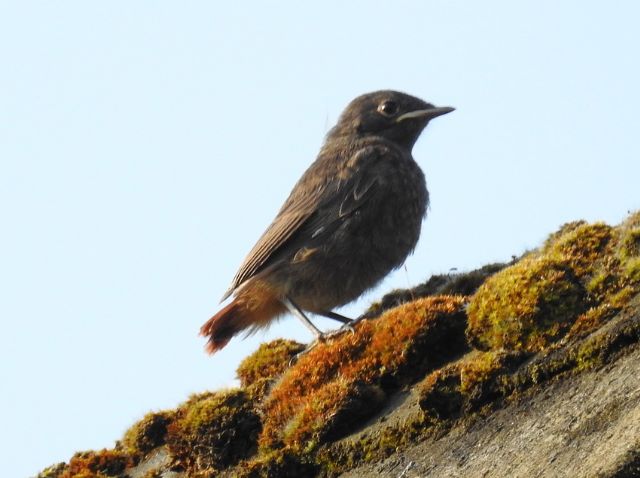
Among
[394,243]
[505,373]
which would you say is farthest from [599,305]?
[394,243]

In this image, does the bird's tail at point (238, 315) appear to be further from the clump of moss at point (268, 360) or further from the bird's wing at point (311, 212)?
the clump of moss at point (268, 360)

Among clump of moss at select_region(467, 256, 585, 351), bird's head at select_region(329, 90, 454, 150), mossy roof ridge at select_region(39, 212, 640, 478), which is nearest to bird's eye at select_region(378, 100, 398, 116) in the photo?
bird's head at select_region(329, 90, 454, 150)

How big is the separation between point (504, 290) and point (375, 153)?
5.27 m

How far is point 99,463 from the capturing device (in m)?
8.98

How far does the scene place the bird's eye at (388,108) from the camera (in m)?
13.7

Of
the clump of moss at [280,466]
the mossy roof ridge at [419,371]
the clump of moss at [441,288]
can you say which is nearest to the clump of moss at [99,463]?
the mossy roof ridge at [419,371]

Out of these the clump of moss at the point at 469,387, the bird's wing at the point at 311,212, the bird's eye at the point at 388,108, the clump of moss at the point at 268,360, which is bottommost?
the clump of moss at the point at 469,387

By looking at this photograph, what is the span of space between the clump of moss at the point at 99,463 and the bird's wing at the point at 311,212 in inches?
122

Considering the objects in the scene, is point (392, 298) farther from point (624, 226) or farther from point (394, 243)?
point (624, 226)

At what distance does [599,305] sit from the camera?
23.6 ft

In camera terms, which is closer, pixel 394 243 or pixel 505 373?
pixel 505 373

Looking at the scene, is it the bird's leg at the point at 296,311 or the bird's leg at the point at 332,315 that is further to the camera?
the bird's leg at the point at 332,315

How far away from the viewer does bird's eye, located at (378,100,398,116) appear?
1368 cm

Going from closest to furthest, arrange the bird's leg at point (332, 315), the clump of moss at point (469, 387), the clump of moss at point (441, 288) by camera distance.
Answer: the clump of moss at point (469, 387) < the clump of moss at point (441, 288) < the bird's leg at point (332, 315)
